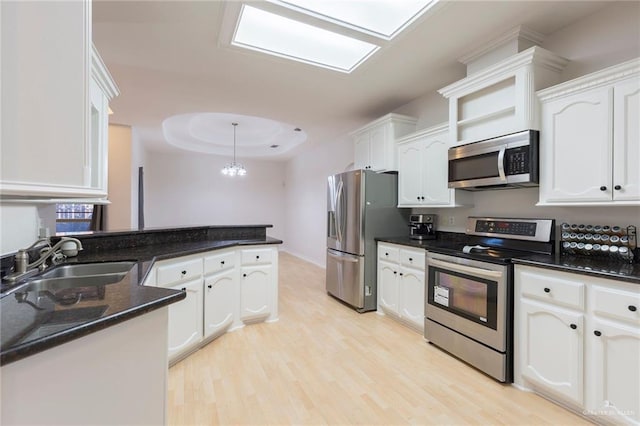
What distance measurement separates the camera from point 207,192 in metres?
8.17

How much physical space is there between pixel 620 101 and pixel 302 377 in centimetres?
275

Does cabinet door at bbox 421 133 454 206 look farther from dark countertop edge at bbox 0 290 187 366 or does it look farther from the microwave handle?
dark countertop edge at bbox 0 290 187 366

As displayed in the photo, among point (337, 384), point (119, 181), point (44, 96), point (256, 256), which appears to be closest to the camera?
point (44, 96)

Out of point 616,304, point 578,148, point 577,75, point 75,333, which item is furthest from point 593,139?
point 75,333

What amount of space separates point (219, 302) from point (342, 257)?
165cm

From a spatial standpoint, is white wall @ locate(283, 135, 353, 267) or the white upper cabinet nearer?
the white upper cabinet

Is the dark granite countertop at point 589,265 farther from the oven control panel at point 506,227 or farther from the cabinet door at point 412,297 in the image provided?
the cabinet door at point 412,297

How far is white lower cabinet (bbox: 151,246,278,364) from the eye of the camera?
7.55 ft

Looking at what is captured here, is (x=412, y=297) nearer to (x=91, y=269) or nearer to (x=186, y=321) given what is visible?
A: (x=186, y=321)

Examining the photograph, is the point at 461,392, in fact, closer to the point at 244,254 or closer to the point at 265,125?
the point at 244,254

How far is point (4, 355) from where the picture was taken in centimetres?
71

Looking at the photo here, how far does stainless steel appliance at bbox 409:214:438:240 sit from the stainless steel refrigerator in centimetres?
31

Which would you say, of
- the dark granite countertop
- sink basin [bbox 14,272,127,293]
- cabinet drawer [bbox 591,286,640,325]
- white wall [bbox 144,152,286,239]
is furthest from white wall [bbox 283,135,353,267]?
sink basin [bbox 14,272,127,293]

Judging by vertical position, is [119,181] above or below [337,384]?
above
